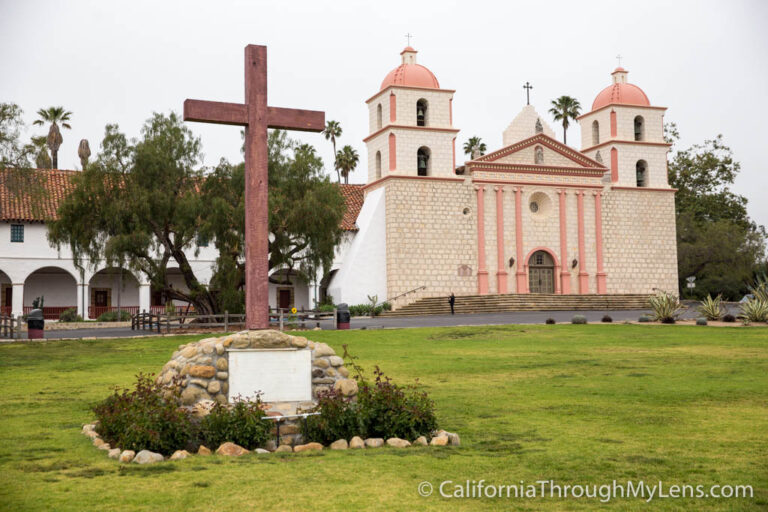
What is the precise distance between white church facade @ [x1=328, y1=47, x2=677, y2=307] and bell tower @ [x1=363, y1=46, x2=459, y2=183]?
0.20 ft

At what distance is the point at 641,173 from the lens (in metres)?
48.2

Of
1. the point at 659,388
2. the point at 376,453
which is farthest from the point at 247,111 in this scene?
the point at 659,388

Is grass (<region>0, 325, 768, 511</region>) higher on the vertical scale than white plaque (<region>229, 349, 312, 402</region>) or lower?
lower

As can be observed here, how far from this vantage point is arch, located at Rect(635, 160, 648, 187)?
156 ft

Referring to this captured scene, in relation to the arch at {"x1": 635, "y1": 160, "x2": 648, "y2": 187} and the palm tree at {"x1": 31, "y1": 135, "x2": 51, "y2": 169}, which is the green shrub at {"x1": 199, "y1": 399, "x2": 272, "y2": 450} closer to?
the palm tree at {"x1": 31, "y1": 135, "x2": 51, "y2": 169}

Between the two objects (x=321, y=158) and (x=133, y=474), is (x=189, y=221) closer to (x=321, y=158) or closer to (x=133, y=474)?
(x=321, y=158)

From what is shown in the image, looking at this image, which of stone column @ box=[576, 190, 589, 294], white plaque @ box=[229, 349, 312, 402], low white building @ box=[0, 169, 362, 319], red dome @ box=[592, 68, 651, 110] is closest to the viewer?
white plaque @ box=[229, 349, 312, 402]

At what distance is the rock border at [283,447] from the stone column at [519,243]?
116 ft

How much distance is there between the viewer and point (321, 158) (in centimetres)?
3022

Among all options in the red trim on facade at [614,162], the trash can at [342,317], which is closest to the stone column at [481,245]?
the red trim on facade at [614,162]

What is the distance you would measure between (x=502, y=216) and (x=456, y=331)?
19541 mm

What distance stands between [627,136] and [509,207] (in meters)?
9.15

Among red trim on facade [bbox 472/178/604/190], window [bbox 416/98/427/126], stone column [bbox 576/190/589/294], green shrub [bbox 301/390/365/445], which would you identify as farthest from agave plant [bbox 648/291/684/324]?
green shrub [bbox 301/390/365/445]

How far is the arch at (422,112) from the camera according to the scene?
43.0 metres
